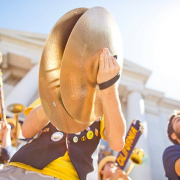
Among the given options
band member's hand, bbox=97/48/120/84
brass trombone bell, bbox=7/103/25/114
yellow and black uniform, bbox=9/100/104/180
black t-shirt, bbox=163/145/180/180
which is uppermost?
band member's hand, bbox=97/48/120/84

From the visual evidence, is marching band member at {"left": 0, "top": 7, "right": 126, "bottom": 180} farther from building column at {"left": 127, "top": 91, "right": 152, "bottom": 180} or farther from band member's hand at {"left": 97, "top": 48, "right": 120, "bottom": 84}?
building column at {"left": 127, "top": 91, "right": 152, "bottom": 180}

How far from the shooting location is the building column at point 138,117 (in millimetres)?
6672

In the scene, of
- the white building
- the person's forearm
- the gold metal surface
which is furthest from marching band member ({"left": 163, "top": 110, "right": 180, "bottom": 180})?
the white building

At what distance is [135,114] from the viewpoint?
30.5ft

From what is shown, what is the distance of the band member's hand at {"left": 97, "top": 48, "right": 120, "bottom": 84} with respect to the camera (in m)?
0.98

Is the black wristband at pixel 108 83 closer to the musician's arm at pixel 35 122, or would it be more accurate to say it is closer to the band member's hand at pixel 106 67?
the band member's hand at pixel 106 67

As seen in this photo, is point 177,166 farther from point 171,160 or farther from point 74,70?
point 74,70

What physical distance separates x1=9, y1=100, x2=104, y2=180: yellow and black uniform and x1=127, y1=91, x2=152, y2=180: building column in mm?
6086

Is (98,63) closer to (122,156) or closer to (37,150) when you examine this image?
(37,150)

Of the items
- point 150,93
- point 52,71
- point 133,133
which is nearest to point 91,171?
point 52,71

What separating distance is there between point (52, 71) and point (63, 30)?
0.77 ft

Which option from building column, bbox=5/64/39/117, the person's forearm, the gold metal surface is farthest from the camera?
building column, bbox=5/64/39/117

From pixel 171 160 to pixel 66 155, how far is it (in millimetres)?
1111

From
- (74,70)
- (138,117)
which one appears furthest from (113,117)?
(138,117)
